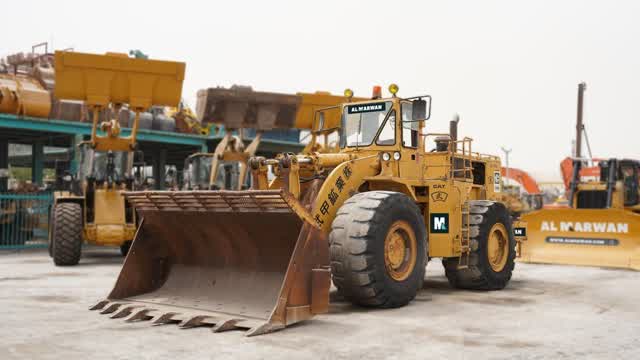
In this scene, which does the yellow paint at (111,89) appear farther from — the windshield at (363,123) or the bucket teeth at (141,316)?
the bucket teeth at (141,316)

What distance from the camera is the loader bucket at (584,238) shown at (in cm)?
1390

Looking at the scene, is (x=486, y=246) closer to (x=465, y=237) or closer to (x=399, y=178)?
(x=465, y=237)

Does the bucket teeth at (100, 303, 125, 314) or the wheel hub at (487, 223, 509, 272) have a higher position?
the wheel hub at (487, 223, 509, 272)

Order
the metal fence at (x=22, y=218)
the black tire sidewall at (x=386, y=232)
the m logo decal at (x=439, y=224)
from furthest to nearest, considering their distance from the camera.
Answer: the metal fence at (x=22, y=218), the m logo decal at (x=439, y=224), the black tire sidewall at (x=386, y=232)

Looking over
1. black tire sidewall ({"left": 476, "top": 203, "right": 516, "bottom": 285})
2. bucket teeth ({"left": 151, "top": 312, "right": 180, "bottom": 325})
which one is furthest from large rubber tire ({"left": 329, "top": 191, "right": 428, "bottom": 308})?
black tire sidewall ({"left": 476, "top": 203, "right": 516, "bottom": 285})

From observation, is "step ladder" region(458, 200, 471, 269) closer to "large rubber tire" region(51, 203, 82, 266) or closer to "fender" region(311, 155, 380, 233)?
"fender" region(311, 155, 380, 233)

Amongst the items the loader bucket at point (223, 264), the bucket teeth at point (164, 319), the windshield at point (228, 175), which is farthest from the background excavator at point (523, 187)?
the bucket teeth at point (164, 319)

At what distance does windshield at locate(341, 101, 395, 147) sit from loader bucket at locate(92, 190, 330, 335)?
257 centimetres

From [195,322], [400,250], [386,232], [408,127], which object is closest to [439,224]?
[408,127]

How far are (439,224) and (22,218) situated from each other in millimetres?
14859

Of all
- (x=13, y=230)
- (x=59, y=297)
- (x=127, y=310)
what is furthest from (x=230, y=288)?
(x=13, y=230)

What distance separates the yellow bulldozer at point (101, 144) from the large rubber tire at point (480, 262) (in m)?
7.75

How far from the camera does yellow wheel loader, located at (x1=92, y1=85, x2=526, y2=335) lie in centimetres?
748

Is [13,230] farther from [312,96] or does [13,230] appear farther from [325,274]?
[325,274]
